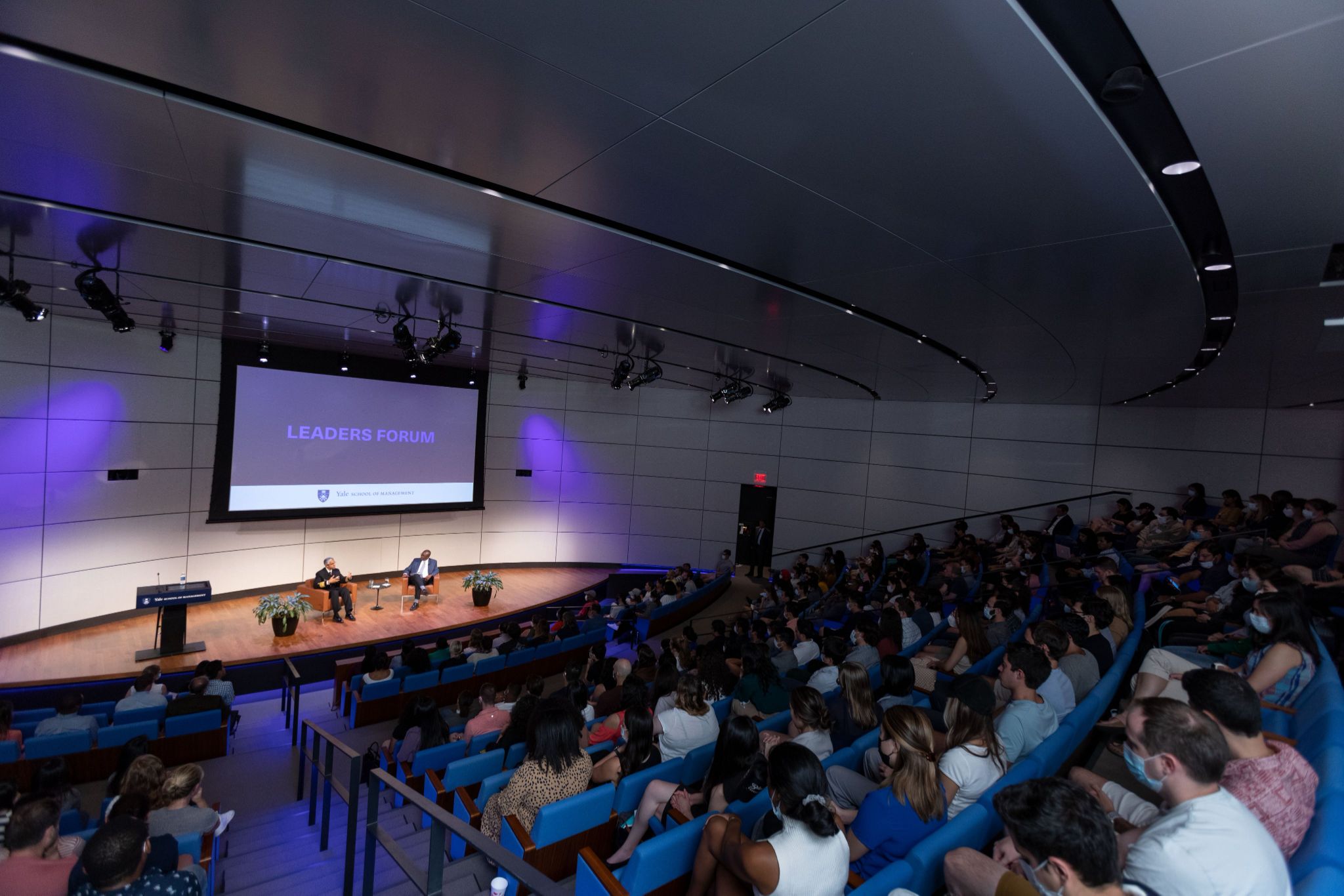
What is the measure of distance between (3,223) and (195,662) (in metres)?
6.23

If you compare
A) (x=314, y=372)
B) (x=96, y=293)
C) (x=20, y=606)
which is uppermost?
(x=96, y=293)

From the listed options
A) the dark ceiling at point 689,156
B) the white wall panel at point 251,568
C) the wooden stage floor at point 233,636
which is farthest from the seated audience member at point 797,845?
the white wall panel at point 251,568

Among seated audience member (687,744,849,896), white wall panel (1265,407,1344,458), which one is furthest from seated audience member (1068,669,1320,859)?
white wall panel (1265,407,1344,458)

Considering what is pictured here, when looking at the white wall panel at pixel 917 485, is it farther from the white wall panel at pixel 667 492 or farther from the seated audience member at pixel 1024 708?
the seated audience member at pixel 1024 708

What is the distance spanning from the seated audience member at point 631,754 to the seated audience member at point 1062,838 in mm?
2418

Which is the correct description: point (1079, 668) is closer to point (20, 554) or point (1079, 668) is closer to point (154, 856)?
point (154, 856)

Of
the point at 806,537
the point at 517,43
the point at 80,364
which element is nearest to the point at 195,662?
the point at 80,364

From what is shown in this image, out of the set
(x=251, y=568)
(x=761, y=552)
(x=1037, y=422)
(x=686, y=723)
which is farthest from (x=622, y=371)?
(x=1037, y=422)

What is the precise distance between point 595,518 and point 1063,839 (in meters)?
14.0

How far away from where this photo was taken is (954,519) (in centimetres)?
1312

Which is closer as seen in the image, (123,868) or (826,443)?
(123,868)

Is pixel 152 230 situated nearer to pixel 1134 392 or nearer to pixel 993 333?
pixel 993 333

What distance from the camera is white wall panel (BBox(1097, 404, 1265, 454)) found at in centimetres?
1020

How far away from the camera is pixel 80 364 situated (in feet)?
29.8
